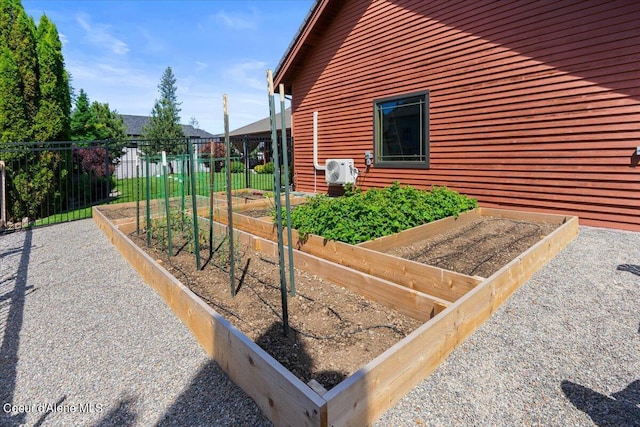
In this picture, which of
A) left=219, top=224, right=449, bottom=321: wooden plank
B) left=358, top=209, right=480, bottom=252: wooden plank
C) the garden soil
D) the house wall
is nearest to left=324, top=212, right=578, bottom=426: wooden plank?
left=219, top=224, right=449, bottom=321: wooden plank

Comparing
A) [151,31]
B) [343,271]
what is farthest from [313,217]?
[151,31]

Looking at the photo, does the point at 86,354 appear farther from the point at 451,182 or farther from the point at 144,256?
the point at 451,182

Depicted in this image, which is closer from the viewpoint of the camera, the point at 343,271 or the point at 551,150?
the point at 343,271

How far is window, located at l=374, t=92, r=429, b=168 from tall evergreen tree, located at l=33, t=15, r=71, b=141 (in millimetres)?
7715

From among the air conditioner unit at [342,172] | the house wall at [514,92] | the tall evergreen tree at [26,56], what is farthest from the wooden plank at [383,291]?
the tall evergreen tree at [26,56]

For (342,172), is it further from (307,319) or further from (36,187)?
(36,187)

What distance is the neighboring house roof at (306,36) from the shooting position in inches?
351

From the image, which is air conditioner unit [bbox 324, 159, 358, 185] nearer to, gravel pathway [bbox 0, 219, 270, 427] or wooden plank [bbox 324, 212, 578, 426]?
gravel pathway [bbox 0, 219, 270, 427]

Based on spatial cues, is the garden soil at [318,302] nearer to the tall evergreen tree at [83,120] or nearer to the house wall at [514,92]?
the house wall at [514,92]

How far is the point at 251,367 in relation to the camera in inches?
76.1

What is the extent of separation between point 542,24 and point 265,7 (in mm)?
8420

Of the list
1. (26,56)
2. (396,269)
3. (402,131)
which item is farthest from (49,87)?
(396,269)

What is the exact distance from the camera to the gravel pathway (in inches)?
74.6

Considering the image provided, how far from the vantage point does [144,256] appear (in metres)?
3.96
